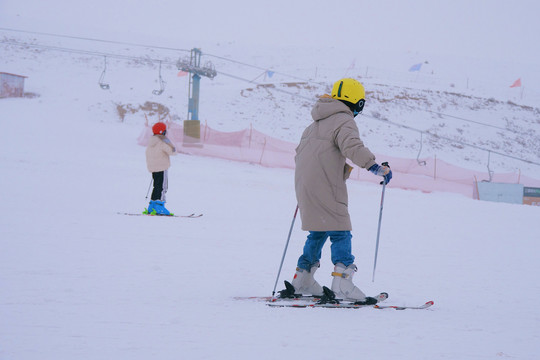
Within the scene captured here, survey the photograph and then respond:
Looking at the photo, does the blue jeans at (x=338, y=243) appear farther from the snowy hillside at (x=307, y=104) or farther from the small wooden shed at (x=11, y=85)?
the small wooden shed at (x=11, y=85)

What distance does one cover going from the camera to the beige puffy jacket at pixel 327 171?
13.6 ft

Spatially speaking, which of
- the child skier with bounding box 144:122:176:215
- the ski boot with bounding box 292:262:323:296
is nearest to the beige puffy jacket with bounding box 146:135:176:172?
the child skier with bounding box 144:122:176:215

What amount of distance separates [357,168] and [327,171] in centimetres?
1720

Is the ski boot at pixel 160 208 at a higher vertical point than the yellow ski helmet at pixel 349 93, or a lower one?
lower

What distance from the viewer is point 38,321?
11.0ft

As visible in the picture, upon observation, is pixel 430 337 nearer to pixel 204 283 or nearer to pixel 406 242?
pixel 204 283

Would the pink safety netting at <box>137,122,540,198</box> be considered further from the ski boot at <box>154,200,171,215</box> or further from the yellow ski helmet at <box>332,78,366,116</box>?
the yellow ski helmet at <box>332,78,366,116</box>

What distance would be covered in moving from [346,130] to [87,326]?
222cm

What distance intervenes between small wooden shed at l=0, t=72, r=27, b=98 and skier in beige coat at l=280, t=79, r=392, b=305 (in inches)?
1418

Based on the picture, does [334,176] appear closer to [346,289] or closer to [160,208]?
[346,289]

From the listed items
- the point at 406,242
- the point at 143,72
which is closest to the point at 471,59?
the point at 143,72

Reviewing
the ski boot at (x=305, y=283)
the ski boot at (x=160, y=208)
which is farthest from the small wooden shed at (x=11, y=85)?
the ski boot at (x=305, y=283)

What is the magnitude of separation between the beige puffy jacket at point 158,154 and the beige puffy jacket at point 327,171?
19.1ft

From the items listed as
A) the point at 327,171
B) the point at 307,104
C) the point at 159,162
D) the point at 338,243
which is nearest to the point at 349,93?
the point at 327,171
